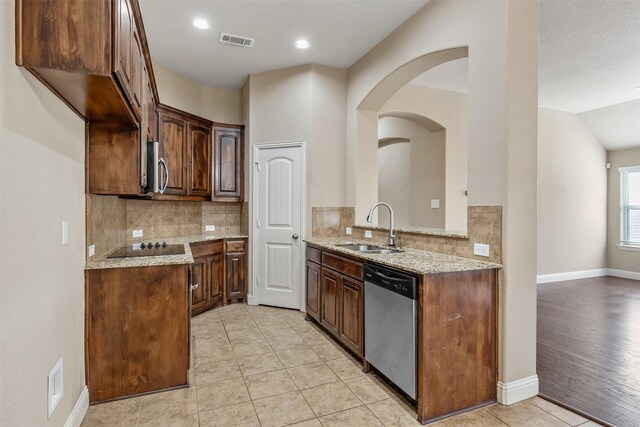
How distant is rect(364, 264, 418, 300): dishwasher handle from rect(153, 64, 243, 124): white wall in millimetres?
3516

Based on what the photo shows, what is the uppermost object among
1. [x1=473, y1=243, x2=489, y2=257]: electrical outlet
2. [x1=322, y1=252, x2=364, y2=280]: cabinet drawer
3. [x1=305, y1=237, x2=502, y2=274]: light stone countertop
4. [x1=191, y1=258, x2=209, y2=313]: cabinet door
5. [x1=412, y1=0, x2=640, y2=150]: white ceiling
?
[x1=412, y1=0, x2=640, y2=150]: white ceiling

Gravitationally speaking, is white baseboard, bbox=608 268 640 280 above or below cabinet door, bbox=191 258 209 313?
below

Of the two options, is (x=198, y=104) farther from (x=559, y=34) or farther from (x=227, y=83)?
(x=559, y=34)

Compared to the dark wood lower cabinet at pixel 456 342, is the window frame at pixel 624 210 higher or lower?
higher

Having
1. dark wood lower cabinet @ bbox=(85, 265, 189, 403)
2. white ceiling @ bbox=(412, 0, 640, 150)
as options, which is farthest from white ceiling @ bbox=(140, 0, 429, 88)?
dark wood lower cabinet @ bbox=(85, 265, 189, 403)

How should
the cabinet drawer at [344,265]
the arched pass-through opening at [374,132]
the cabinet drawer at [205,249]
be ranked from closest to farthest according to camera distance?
the cabinet drawer at [344,265]
the arched pass-through opening at [374,132]
the cabinet drawer at [205,249]

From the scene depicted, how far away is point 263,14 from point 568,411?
3941 millimetres

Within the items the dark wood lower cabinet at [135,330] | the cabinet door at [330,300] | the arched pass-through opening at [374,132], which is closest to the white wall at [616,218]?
the arched pass-through opening at [374,132]

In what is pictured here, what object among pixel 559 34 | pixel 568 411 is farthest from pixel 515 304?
pixel 559 34

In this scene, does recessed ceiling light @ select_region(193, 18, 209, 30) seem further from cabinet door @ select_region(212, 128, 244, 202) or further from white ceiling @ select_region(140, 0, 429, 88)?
cabinet door @ select_region(212, 128, 244, 202)

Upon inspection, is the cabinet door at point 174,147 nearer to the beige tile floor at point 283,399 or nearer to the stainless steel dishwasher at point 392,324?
the beige tile floor at point 283,399

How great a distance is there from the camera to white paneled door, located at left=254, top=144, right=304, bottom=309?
434cm

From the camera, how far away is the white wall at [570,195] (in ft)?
19.2

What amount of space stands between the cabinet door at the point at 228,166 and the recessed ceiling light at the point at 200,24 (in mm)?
1525
